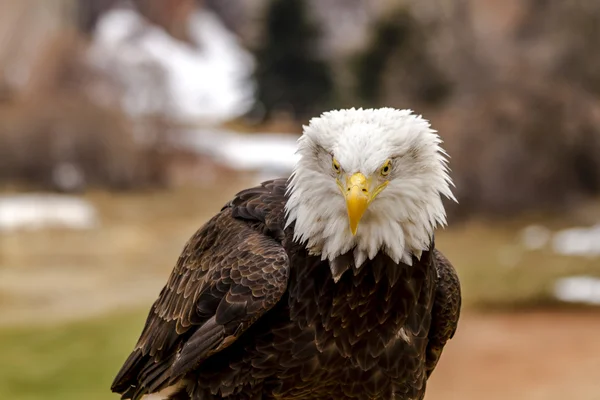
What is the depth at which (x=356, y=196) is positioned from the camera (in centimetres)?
231

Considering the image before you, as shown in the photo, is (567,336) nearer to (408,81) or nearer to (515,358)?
(515,358)

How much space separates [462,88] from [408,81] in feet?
2.71

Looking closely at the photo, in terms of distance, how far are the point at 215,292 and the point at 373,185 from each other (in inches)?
28.5

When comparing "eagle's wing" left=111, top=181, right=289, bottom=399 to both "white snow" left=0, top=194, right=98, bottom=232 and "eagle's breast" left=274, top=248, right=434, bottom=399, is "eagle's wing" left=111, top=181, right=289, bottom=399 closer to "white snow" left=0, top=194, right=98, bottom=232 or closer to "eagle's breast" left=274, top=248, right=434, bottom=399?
"eagle's breast" left=274, top=248, right=434, bottom=399

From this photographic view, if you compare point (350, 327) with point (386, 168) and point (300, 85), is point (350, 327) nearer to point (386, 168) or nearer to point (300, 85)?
point (386, 168)

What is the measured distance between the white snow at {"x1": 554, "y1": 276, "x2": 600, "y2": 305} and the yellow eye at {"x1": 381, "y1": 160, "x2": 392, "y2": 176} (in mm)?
8431

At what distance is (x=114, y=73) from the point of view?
13.0 meters

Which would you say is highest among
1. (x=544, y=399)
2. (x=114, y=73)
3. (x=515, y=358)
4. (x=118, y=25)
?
(x=118, y=25)

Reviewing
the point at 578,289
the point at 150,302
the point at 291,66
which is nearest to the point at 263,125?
the point at 291,66

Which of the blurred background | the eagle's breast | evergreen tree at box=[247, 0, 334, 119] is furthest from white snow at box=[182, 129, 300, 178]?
the eagle's breast

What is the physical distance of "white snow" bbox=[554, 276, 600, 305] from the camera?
1032 cm

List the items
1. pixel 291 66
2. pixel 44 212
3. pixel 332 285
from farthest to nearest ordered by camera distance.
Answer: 1. pixel 291 66
2. pixel 44 212
3. pixel 332 285

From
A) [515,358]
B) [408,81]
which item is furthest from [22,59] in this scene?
[515,358]

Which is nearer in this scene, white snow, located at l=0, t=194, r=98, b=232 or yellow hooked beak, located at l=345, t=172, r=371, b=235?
yellow hooked beak, located at l=345, t=172, r=371, b=235
